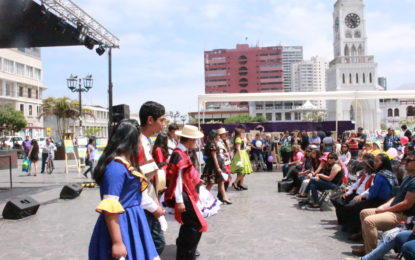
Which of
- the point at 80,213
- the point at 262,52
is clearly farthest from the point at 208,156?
the point at 262,52

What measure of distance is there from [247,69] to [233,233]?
14550cm

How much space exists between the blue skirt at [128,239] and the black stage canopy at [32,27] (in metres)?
11.8

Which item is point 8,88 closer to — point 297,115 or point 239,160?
point 239,160

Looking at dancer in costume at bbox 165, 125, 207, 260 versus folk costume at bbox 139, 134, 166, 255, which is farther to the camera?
dancer in costume at bbox 165, 125, 207, 260

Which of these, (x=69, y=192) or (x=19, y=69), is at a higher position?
(x=19, y=69)

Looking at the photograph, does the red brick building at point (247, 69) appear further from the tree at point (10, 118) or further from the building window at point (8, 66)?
the tree at point (10, 118)

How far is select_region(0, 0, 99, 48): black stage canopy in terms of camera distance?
12.7 meters

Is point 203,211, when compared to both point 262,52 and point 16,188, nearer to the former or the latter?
point 16,188

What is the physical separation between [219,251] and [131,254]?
300 cm

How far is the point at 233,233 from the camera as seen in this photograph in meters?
6.40

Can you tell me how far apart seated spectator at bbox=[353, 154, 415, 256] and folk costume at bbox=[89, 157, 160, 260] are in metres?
3.23

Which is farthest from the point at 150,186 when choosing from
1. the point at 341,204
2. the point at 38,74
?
the point at 38,74

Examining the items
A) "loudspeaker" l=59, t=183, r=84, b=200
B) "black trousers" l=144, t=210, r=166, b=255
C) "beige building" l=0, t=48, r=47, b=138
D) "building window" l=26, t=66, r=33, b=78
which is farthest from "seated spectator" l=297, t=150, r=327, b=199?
"building window" l=26, t=66, r=33, b=78

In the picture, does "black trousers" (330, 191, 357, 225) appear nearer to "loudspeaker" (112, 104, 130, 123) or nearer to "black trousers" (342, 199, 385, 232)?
"black trousers" (342, 199, 385, 232)
